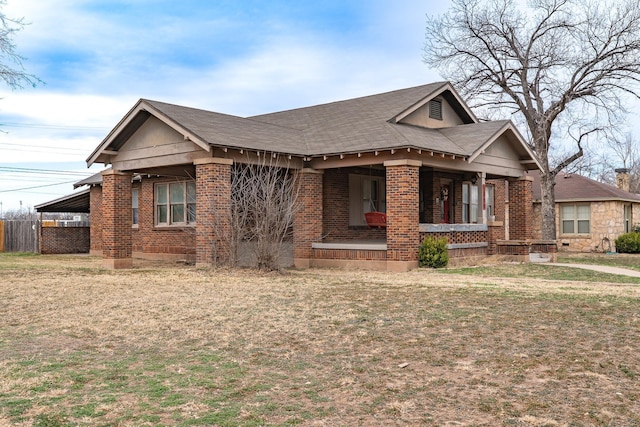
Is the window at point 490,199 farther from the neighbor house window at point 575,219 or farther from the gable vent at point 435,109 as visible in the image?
the neighbor house window at point 575,219

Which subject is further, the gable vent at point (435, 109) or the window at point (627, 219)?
the window at point (627, 219)

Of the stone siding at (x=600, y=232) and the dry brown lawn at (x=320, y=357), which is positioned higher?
the stone siding at (x=600, y=232)

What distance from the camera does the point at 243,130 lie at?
19.0 metres

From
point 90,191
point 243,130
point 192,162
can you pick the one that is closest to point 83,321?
point 192,162

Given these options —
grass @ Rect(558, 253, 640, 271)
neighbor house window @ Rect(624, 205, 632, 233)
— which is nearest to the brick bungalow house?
grass @ Rect(558, 253, 640, 271)

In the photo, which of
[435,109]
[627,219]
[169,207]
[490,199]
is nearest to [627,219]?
[627,219]

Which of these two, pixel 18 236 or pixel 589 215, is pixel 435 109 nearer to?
pixel 589 215

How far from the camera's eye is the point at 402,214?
17.4 m

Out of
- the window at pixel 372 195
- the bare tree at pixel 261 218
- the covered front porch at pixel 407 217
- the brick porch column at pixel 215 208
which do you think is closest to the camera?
the bare tree at pixel 261 218

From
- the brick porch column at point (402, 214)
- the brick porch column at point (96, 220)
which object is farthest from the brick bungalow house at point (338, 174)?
the brick porch column at point (96, 220)

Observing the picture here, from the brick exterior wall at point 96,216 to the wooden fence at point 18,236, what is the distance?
12.4 ft

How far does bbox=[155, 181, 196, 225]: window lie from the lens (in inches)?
910

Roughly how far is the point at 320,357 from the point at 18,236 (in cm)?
2923

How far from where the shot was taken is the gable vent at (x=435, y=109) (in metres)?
21.9
